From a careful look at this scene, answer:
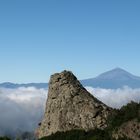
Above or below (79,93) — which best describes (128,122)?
below

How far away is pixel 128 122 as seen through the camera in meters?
152

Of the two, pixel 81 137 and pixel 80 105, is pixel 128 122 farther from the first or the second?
pixel 80 105

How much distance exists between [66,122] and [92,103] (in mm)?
13903

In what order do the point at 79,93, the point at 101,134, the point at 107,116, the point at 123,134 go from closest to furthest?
the point at 123,134 → the point at 101,134 → the point at 107,116 → the point at 79,93

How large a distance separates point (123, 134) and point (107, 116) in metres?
32.0

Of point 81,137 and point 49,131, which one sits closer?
point 81,137

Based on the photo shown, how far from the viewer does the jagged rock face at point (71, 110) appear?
183625 millimetres

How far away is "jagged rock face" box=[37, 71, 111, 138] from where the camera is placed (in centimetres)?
18362

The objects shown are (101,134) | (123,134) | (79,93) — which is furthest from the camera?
(79,93)

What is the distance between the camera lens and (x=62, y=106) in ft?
636

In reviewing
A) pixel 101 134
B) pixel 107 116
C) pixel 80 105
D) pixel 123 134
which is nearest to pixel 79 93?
pixel 80 105

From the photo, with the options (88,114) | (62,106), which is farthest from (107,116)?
(62,106)

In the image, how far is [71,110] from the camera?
190m

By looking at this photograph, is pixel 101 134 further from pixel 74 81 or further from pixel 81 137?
pixel 74 81
